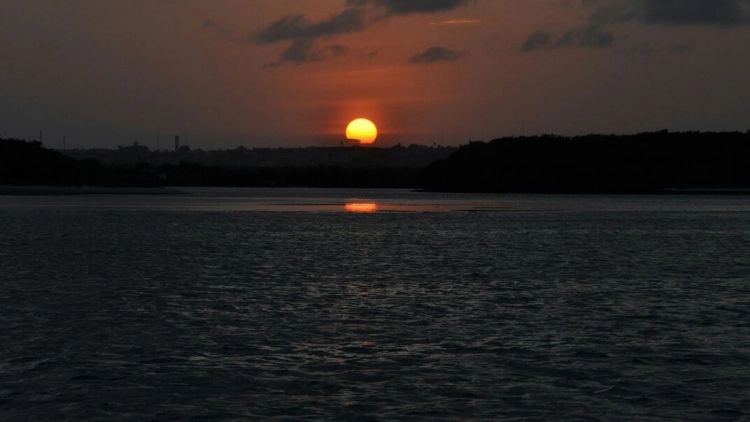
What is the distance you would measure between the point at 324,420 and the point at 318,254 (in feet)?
139

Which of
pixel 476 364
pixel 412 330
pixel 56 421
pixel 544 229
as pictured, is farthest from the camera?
pixel 544 229

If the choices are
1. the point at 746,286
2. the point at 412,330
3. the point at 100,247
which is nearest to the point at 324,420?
the point at 412,330

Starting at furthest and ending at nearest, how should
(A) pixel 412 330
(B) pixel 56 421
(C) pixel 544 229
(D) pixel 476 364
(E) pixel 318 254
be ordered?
(C) pixel 544 229 → (E) pixel 318 254 → (A) pixel 412 330 → (D) pixel 476 364 → (B) pixel 56 421

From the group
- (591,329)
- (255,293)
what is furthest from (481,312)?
(255,293)

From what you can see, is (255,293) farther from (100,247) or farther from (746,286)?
(100,247)

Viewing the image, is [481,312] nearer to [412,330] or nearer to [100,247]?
[412,330]

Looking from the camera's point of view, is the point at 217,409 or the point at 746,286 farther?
the point at 746,286

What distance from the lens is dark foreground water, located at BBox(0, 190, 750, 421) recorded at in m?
17.7

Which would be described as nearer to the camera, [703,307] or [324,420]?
[324,420]

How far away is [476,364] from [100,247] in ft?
157

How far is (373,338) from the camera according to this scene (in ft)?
81.8

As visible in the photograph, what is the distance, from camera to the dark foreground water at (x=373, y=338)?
17.7m

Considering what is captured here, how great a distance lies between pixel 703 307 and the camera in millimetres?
31625

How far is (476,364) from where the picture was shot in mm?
21391
